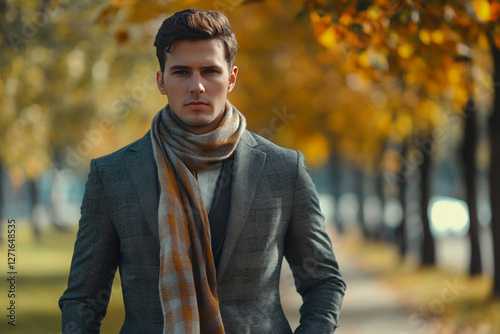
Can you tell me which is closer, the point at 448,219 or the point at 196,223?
the point at 196,223

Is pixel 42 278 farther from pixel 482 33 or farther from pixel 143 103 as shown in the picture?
pixel 482 33

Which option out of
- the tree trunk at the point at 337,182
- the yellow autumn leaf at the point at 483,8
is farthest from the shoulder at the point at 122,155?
the tree trunk at the point at 337,182

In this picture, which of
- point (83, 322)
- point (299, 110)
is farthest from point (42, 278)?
point (83, 322)

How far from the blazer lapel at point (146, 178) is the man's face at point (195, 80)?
20 cm

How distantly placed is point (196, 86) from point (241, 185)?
1.26 feet

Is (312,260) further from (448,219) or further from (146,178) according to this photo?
(448,219)

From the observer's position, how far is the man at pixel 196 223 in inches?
109

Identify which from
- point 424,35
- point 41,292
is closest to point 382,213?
point 41,292

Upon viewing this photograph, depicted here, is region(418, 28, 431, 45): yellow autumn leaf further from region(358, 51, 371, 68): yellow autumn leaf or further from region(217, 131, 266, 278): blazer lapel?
region(217, 131, 266, 278): blazer lapel

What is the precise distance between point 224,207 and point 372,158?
25.2 m

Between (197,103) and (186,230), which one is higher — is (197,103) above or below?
above

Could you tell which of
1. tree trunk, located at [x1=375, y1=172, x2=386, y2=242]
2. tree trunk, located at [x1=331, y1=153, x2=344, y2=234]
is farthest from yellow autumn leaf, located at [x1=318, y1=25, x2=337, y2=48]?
tree trunk, located at [x1=331, y1=153, x2=344, y2=234]

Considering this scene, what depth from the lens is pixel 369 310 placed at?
42.0 ft

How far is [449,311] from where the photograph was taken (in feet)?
40.0
